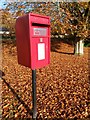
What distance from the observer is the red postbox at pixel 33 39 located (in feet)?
10.1

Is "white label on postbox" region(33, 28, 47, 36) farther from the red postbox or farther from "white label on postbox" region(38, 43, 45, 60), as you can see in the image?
"white label on postbox" region(38, 43, 45, 60)

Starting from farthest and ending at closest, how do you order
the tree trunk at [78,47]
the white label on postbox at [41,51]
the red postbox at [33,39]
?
the tree trunk at [78,47] < the white label on postbox at [41,51] < the red postbox at [33,39]

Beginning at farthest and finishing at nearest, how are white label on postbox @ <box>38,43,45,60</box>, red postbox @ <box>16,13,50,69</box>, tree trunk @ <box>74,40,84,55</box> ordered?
1. tree trunk @ <box>74,40,84,55</box>
2. white label on postbox @ <box>38,43,45,60</box>
3. red postbox @ <box>16,13,50,69</box>

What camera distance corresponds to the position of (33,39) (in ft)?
10.3

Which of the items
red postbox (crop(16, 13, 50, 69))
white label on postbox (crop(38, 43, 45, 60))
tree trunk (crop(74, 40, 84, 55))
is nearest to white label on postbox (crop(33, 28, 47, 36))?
red postbox (crop(16, 13, 50, 69))

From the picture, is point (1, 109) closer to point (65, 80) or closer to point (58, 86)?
point (58, 86)

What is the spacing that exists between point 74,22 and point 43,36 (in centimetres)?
687

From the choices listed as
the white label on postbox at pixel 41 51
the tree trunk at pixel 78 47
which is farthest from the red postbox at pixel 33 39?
the tree trunk at pixel 78 47

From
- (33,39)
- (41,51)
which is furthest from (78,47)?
(33,39)

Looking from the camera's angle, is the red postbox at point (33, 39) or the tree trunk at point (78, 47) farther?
the tree trunk at point (78, 47)

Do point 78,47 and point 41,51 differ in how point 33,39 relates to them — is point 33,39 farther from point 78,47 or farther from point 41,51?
point 78,47

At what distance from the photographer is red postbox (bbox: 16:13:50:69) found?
10.1 ft

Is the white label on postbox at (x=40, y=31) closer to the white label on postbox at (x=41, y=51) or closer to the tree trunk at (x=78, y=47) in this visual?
the white label on postbox at (x=41, y=51)

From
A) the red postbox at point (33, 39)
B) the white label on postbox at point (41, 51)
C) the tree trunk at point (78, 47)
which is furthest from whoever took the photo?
the tree trunk at point (78, 47)
